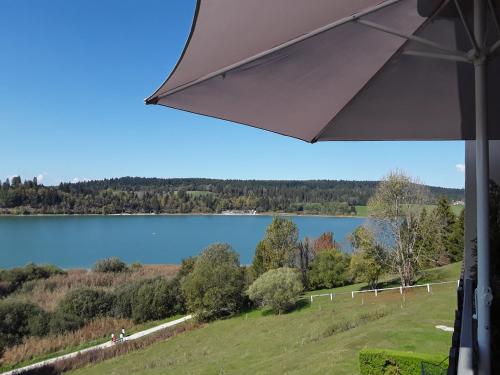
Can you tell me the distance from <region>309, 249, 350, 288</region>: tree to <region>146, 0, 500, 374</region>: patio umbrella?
81.5 feet

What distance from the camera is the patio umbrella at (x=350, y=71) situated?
2.04 metres

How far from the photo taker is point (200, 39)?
197cm

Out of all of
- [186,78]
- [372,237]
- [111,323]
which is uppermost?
[186,78]

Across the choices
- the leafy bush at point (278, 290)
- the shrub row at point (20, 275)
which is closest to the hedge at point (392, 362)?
the leafy bush at point (278, 290)

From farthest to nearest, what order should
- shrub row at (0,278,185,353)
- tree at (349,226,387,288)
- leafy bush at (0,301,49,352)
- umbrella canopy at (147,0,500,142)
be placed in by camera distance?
shrub row at (0,278,185,353) → leafy bush at (0,301,49,352) → tree at (349,226,387,288) → umbrella canopy at (147,0,500,142)

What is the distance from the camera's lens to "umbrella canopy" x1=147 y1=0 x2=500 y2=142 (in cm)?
203

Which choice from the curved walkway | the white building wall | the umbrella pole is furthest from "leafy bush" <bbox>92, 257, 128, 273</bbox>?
the umbrella pole

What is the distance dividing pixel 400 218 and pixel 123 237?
5279 cm

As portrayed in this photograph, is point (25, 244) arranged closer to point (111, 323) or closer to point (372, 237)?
point (111, 323)

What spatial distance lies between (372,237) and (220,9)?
64.7 ft

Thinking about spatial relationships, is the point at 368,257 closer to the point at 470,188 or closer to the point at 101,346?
the point at 101,346

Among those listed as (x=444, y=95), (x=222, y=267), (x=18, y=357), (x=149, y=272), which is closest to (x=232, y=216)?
(x=149, y=272)

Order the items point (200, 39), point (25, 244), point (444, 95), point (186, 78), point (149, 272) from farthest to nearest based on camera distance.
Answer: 1. point (25, 244)
2. point (149, 272)
3. point (444, 95)
4. point (186, 78)
5. point (200, 39)

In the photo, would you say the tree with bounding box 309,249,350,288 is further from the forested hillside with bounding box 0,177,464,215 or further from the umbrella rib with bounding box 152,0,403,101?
the forested hillside with bounding box 0,177,464,215
